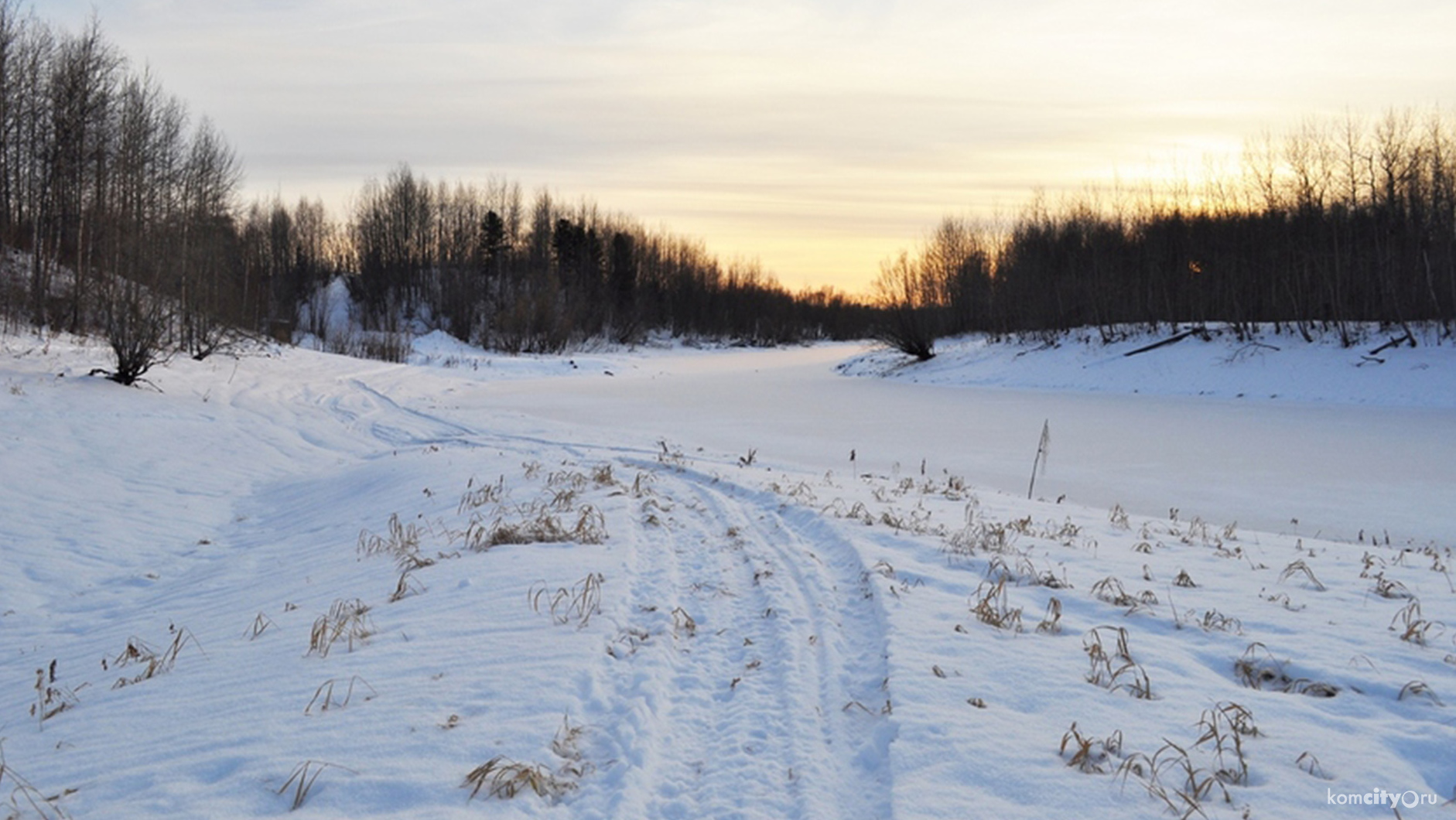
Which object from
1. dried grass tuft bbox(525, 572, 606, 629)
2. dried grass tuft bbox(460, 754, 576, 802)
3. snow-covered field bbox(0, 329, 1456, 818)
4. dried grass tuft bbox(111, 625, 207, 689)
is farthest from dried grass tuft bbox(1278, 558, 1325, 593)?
dried grass tuft bbox(111, 625, 207, 689)

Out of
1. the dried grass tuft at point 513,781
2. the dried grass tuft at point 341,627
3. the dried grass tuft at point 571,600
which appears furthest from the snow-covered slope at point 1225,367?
the dried grass tuft at point 513,781

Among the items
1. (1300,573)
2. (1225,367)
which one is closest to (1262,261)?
(1225,367)

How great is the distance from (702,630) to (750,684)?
81cm

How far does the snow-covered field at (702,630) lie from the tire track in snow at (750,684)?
0.02 m

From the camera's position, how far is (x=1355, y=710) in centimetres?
390

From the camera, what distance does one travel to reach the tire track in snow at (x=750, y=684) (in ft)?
10.8

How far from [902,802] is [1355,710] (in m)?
2.31

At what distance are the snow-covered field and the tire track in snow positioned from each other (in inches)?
0.9

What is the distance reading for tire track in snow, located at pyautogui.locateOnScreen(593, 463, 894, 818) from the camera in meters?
3.28

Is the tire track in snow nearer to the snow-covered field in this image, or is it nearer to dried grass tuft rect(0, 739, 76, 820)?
the snow-covered field

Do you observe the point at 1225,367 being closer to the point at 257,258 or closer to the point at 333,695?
the point at 333,695

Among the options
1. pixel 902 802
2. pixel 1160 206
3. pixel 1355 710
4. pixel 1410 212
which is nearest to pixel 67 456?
pixel 902 802

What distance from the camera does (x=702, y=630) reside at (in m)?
5.02

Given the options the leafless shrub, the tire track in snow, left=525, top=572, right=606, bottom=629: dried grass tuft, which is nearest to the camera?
the tire track in snow
